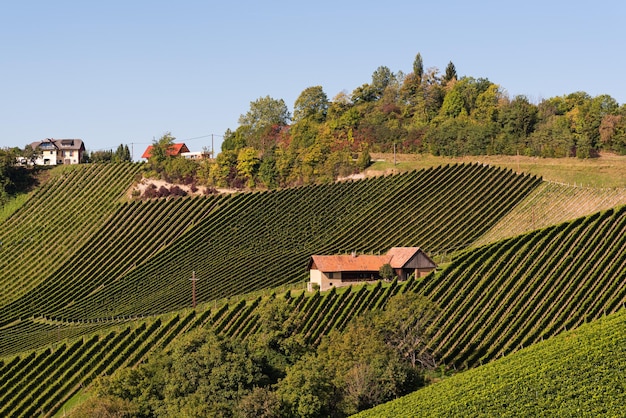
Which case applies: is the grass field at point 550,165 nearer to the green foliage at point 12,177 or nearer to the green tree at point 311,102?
the green tree at point 311,102

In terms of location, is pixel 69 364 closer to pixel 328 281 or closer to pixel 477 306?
pixel 328 281

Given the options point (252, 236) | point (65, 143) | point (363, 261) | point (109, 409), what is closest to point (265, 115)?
point (65, 143)

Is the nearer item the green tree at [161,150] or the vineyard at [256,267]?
the vineyard at [256,267]

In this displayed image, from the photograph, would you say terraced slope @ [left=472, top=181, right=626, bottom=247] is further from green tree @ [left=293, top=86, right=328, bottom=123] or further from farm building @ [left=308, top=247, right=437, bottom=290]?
green tree @ [left=293, top=86, right=328, bottom=123]

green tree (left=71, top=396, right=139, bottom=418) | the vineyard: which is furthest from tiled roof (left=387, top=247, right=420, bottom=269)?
green tree (left=71, top=396, right=139, bottom=418)

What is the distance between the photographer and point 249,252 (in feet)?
342

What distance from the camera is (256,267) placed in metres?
98.0

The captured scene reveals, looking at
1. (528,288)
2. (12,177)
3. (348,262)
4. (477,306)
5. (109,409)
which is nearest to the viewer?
(109,409)

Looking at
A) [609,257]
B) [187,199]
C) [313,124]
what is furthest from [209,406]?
[313,124]

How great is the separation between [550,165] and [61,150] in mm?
88766

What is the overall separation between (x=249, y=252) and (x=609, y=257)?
4203cm

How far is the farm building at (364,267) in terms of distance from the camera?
274 ft

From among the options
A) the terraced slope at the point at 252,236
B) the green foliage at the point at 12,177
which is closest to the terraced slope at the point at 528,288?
the terraced slope at the point at 252,236

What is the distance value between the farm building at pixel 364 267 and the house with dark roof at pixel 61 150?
88.5 meters
